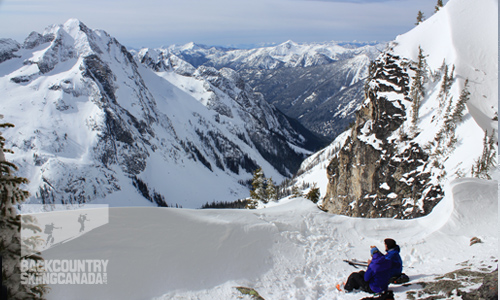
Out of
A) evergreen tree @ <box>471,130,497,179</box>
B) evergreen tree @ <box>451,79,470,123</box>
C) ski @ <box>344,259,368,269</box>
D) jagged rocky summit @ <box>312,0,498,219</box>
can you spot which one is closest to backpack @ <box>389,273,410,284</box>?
ski @ <box>344,259,368,269</box>

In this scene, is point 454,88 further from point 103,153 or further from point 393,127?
point 103,153

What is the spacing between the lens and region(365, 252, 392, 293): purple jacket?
32.2 feet

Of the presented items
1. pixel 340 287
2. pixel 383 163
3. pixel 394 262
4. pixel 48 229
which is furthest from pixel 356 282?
pixel 383 163

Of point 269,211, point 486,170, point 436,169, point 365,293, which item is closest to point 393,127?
point 436,169

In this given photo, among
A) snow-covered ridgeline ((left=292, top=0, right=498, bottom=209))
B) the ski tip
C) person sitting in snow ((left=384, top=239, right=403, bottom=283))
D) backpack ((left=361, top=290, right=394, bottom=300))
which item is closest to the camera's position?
backpack ((left=361, top=290, right=394, bottom=300))

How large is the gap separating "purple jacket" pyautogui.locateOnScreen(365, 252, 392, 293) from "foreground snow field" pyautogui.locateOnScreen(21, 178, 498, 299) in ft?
1.73

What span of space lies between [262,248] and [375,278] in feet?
16.9

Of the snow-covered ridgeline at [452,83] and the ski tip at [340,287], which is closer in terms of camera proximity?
the ski tip at [340,287]

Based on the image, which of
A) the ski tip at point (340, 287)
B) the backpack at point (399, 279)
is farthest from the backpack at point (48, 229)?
the backpack at point (399, 279)

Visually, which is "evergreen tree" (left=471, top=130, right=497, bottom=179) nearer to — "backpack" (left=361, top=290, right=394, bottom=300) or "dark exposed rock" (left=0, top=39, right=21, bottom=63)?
"backpack" (left=361, top=290, right=394, bottom=300)

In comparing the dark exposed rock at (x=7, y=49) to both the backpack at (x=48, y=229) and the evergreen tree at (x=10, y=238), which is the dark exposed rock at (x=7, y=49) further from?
the evergreen tree at (x=10, y=238)

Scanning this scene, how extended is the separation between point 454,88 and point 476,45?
13.7m

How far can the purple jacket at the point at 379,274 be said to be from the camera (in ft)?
32.2

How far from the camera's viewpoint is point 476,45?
51.8m
